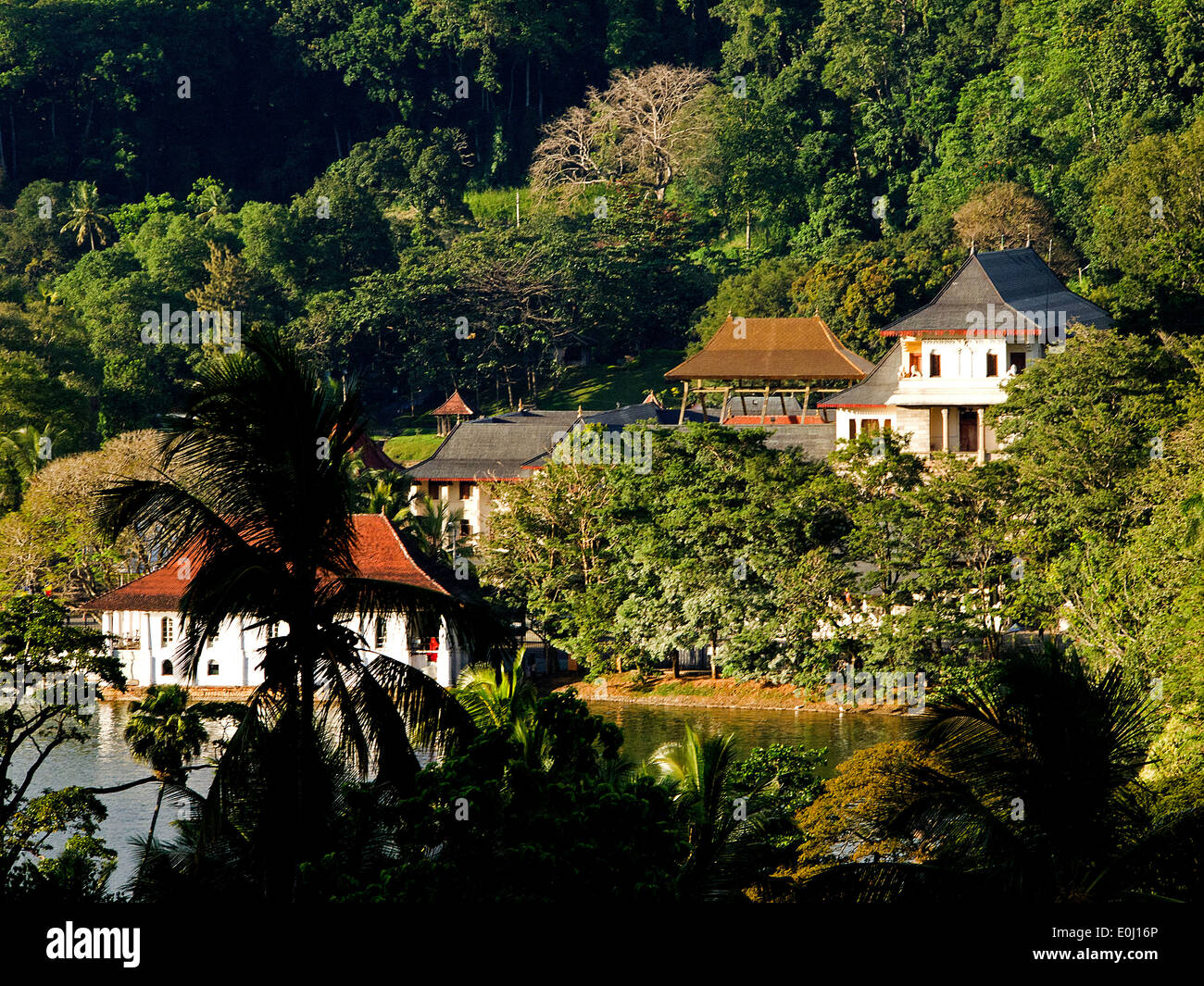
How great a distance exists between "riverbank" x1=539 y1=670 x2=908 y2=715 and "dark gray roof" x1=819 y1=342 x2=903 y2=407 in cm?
1313

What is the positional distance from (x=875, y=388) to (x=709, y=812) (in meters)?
36.6

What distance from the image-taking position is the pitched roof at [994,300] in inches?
2093

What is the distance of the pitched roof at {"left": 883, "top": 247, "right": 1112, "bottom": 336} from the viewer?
5316 cm

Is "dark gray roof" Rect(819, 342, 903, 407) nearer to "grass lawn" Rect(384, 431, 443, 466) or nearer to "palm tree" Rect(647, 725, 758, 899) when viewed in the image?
"grass lawn" Rect(384, 431, 443, 466)

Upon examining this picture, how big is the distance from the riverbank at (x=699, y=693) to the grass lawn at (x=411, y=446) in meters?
29.8

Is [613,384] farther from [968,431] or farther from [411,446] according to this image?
[968,431]

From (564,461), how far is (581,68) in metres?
69.7

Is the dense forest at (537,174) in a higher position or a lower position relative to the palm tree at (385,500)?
higher

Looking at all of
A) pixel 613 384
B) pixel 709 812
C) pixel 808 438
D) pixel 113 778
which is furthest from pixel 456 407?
pixel 709 812

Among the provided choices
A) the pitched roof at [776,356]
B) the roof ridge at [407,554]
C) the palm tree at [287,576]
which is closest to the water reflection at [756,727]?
the roof ridge at [407,554]

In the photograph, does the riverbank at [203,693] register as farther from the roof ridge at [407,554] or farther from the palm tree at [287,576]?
the palm tree at [287,576]

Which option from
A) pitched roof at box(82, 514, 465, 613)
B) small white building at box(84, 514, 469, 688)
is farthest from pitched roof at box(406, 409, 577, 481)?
small white building at box(84, 514, 469, 688)

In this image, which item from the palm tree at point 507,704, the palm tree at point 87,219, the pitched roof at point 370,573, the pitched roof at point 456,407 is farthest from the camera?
the palm tree at point 87,219
